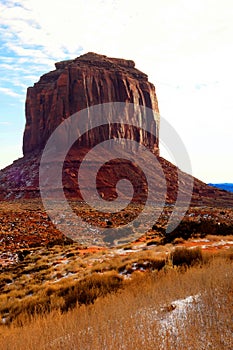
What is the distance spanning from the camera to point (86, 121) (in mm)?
87000

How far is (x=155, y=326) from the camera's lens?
393cm

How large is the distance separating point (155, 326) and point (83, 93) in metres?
89.3

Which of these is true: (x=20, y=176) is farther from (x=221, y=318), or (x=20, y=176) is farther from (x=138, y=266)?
(x=221, y=318)

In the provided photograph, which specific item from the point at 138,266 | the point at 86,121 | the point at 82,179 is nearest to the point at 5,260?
the point at 138,266

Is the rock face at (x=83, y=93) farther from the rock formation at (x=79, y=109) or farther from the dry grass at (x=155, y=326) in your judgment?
the dry grass at (x=155, y=326)

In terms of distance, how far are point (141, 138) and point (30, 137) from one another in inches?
1336

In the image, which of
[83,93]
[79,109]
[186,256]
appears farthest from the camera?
[83,93]

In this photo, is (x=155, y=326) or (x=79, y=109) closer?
(x=155, y=326)

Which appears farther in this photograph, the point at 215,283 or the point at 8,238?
the point at 8,238

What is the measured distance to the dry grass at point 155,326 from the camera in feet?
11.7

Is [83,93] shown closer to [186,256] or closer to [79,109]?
[79,109]

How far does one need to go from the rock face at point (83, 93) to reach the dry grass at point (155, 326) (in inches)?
3130

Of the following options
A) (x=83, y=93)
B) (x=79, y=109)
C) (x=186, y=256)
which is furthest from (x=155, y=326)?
(x=83, y=93)

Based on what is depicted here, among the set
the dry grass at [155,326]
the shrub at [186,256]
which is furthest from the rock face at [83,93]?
the dry grass at [155,326]
